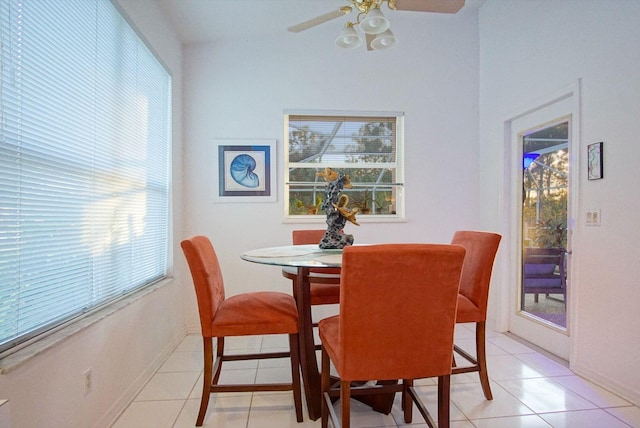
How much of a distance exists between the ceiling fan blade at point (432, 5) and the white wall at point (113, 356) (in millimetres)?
1711

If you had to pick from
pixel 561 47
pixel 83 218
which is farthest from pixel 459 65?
pixel 83 218

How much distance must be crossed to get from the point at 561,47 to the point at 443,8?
3.93 feet

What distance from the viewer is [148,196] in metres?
2.47

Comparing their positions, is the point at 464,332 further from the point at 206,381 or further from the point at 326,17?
the point at 326,17

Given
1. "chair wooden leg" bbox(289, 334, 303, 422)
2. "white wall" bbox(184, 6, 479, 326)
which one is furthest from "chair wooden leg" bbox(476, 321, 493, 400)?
"white wall" bbox(184, 6, 479, 326)

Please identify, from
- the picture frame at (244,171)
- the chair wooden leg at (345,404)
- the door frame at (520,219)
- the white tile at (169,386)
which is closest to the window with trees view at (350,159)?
the picture frame at (244,171)

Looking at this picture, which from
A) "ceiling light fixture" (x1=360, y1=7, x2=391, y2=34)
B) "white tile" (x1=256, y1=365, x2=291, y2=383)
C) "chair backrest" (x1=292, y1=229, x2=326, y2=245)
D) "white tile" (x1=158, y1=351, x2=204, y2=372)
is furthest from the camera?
"chair backrest" (x1=292, y1=229, x2=326, y2=245)

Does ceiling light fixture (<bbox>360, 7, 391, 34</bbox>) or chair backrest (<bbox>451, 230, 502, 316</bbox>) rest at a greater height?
ceiling light fixture (<bbox>360, 7, 391, 34</bbox>)

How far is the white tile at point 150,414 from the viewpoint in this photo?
5.76ft

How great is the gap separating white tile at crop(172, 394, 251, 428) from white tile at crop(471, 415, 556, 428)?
1283mm

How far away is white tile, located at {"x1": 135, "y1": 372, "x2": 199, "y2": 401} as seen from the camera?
2031 mm

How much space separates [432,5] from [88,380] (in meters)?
2.73

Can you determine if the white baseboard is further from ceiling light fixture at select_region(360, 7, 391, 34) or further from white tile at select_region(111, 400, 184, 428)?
ceiling light fixture at select_region(360, 7, 391, 34)

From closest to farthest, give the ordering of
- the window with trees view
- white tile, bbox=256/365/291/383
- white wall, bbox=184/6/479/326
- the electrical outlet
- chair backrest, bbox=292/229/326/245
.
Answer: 1. the electrical outlet
2. white tile, bbox=256/365/291/383
3. chair backrest, bbox=292/229/326/245
4. white wall, bbox=184/6/479/326
5. the window with trees view
